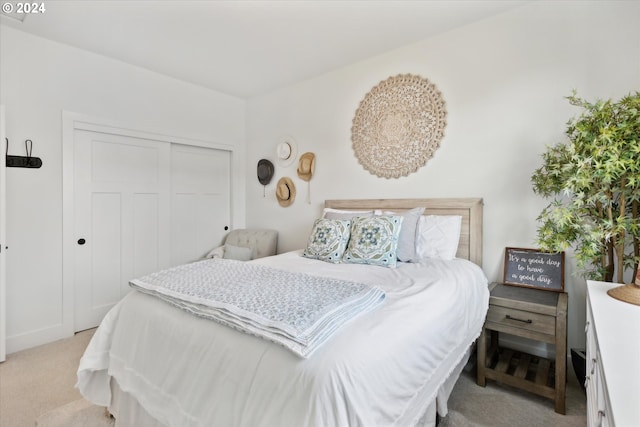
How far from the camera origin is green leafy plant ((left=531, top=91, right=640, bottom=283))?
60.1 inches

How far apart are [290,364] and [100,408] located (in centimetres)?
166

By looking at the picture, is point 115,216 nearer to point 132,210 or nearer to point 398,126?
point 132,210

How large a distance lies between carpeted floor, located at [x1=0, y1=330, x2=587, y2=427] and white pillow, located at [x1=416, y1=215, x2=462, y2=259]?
865 mm

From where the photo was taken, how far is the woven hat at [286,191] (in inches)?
145

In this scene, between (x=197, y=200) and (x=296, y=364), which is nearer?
(x=296, y=364)

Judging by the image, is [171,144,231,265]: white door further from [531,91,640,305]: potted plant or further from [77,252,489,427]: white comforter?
[531,91,640,305]: potted plant

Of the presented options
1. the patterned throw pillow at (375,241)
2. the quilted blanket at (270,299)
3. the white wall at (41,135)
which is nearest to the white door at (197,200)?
the white wall at (41,135)

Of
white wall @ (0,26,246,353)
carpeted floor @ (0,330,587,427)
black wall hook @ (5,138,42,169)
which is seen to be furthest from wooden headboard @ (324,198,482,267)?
black wall hook @ (5,138,42,169)

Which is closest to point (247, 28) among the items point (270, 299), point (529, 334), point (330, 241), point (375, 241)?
point (330, 241)

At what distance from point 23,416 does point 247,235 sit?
2.40 metres

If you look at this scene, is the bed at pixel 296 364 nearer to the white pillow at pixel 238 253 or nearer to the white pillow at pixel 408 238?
the white pillow at pixel 408 238

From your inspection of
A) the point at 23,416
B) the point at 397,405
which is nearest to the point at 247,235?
the point at 23,416

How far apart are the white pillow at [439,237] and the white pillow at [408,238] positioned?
5cm

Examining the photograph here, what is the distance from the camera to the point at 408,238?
229cm
